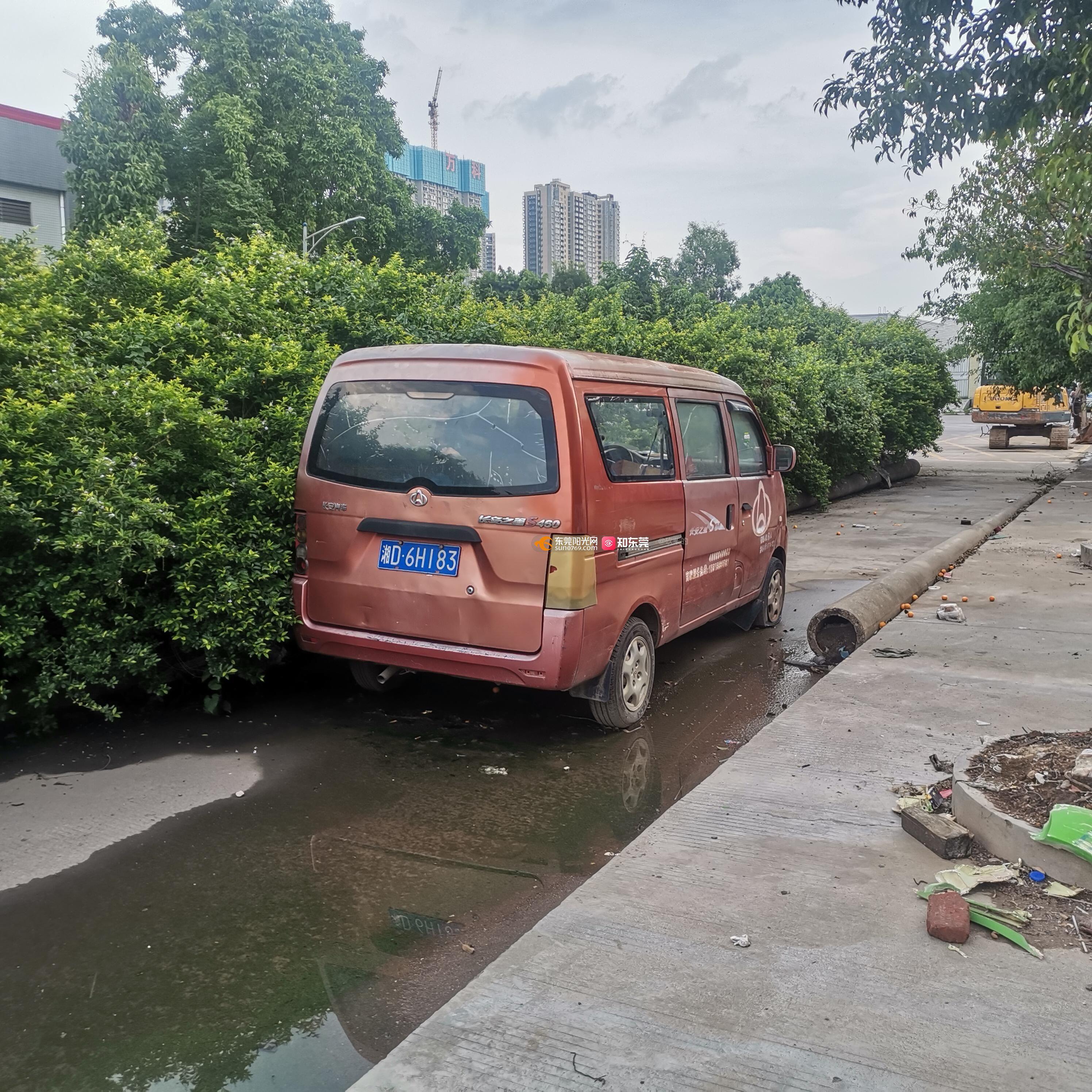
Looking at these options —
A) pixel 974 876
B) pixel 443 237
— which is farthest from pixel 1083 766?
pixel 443 237

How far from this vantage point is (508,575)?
→ 5039 millimetres

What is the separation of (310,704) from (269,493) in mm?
1348

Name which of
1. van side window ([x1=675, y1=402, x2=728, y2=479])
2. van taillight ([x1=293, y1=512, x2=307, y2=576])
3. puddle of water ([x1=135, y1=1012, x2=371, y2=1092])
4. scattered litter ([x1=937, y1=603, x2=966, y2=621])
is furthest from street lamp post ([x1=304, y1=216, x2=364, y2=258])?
puddle of water ([x1=135, y1=1012, x2=371, y2=1092])

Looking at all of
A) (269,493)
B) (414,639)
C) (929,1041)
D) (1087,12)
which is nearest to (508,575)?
(414,639)

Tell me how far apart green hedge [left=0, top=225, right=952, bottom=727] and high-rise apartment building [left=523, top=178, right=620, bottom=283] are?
9604 cm

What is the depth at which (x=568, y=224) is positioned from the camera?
101750 millimetres

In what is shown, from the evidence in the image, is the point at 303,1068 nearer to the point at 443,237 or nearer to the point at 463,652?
the point at 463,652

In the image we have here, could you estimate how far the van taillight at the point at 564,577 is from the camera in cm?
497

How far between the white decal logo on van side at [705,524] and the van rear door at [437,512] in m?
1.67

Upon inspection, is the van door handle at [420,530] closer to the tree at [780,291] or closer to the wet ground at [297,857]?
the wet ground at [297,857]

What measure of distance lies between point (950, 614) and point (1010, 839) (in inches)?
176

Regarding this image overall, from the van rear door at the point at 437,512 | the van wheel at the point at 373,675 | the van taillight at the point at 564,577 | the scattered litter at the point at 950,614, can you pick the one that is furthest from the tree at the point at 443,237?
the van taillight at the point at 564,577

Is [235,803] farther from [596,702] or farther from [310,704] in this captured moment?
[596,702]

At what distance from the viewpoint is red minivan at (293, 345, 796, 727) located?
16.5 feet
